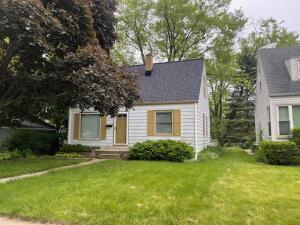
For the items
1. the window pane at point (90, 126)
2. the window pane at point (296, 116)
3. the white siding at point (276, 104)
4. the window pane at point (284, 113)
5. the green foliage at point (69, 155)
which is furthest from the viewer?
the window pane at point (90, 126)

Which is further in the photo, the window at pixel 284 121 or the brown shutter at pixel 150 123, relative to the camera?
the brown shutter at pixel 150 123

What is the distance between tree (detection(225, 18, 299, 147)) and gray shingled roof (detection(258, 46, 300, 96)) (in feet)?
38.2

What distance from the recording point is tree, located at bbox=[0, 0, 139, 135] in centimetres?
910

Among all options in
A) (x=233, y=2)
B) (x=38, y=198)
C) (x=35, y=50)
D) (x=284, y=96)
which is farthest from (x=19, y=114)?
(x=233, y=2)

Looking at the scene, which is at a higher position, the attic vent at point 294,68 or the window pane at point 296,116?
the attic vent at point 294,68

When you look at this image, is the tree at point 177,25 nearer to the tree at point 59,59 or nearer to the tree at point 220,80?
the tree at point 220,80

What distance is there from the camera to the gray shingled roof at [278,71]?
1513cm

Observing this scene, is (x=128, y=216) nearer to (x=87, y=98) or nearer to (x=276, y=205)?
(x=276, y=205)

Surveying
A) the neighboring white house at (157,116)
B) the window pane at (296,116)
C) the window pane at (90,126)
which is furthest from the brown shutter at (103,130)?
the window pane at (296,116)

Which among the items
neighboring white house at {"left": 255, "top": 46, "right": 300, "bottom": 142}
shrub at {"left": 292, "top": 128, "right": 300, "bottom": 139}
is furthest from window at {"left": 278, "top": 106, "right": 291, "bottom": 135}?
shrub at {"left": 292, "top": 128, "right": 300, "bottom": 139}

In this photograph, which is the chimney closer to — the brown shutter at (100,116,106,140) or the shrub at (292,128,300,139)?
the brown shutter at (100,116,106,140)

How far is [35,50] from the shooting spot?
1094cm

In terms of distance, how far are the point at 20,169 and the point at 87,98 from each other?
11.4 ft

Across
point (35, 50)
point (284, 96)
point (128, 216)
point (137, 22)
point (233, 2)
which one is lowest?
point (128, 216)
